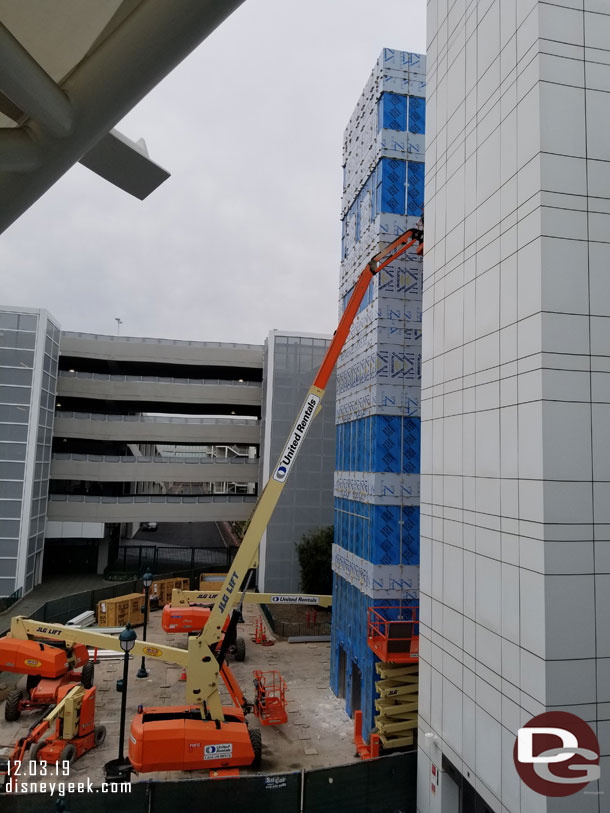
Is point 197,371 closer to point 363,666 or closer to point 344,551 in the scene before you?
point 344,551

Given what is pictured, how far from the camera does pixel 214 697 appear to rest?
53.9 feet

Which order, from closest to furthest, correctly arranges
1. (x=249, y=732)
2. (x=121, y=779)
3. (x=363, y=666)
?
(x=121, y=779), (x=249, y=732), (x=363, y=666)

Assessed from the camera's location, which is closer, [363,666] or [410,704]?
[410,704]

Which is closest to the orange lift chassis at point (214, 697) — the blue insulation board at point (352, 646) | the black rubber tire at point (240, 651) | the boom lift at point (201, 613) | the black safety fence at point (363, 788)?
the black safety fence at point (363, 788)

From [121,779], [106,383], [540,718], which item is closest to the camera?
[540,718]

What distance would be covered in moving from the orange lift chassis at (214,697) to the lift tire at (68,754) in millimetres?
1982

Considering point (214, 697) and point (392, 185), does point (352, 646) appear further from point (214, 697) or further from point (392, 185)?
point (392, 185)

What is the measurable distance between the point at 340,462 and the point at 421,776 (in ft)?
39.7

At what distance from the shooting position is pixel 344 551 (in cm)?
2255

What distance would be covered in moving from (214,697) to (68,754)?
4.28 meters

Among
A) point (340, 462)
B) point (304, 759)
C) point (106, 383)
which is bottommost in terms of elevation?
point (304, 759)

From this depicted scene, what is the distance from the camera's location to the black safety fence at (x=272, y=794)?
12992 mm

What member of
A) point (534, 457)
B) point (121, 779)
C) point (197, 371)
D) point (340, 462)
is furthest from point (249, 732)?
point (197, 371)

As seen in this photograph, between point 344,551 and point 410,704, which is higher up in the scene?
point 344,551
